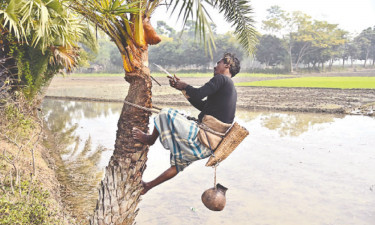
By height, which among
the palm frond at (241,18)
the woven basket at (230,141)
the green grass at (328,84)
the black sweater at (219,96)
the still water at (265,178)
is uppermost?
the palm frond at (241,18)

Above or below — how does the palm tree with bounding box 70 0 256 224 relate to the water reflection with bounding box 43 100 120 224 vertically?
above

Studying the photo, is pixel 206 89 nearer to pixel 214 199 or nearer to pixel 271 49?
pixel 214 199

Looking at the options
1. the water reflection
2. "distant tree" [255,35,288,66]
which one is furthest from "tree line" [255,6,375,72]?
the water reflection

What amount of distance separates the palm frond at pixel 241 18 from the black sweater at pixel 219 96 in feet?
4.14

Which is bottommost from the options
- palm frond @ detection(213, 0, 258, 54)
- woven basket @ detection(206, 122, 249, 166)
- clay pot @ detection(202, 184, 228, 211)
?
clay pot @ detection(202, 184, 228, 211)

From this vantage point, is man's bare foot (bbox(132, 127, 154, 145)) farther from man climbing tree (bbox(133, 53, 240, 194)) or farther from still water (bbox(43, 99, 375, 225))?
still water (bbox(43, 99, 375, 225))

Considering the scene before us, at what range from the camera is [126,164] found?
122 inches

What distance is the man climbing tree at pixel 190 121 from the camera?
9.77 ft

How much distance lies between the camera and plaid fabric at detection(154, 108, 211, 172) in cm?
298

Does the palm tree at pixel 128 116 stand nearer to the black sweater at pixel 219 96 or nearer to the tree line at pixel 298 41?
the black sweater at pixel 219 96

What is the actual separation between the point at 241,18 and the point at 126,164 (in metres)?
2.37

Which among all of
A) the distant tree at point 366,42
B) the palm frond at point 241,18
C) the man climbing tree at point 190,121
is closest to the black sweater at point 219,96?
the man climbing tree at point 190,121

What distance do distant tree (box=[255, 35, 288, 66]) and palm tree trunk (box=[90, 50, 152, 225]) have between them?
50.9 m

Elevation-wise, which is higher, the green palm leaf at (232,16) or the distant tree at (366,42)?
the distant tree at (366,42)
